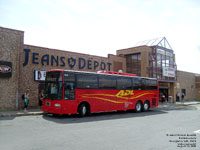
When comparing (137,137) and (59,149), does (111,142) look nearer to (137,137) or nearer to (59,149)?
(137,137)

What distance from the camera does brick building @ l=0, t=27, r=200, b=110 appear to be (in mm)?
16500

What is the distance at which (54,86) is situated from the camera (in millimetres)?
13641

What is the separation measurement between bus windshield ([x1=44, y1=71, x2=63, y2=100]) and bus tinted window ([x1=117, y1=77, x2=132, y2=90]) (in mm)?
5617

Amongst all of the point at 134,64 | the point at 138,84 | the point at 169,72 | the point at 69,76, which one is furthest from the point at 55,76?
the point at 169,72

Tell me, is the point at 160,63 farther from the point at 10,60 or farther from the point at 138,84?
the point at 10,60

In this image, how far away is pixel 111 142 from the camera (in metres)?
7.20

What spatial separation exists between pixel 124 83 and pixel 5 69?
976 cm

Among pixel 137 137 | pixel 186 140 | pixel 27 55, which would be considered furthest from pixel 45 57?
pixel 186 140

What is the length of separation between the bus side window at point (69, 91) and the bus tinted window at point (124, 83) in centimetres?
475

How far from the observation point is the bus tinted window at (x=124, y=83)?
17331 millimetres

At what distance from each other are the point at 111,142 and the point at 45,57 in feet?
47.0


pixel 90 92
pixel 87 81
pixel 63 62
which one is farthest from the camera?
pixel 63 62

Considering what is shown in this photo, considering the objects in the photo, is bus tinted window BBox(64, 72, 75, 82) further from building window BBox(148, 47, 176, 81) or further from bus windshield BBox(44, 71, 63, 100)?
building window BBox(148, 47, 176, 81)

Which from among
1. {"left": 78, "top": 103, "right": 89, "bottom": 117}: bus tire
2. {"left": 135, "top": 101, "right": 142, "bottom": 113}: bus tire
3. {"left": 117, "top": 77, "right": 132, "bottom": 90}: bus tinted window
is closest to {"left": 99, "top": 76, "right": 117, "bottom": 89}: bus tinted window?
{"left": 117, "top": 77, "right": 132, "bottom": 90}: bus tinted window
